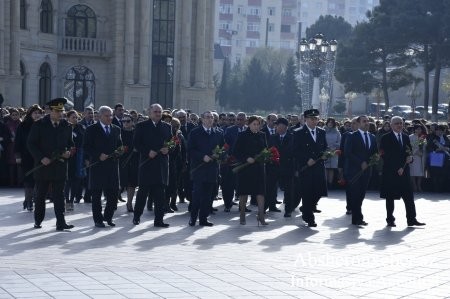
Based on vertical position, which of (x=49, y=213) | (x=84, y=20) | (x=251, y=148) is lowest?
(x=49, y=213)

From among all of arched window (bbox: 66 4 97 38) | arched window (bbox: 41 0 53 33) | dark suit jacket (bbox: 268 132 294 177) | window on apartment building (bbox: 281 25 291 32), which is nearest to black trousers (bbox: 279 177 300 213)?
dark suit jacket (bbox: 268 132 294 177)

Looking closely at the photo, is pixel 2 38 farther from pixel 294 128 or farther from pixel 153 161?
pixel 153 161

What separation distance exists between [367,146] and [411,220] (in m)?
1.55

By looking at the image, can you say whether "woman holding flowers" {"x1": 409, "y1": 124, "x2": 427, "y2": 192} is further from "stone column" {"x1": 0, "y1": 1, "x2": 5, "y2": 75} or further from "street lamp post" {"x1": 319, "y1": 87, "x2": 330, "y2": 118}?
"street lamp post" {"x1": 319, "y1": 87, "x2": 330, "y2": 118}

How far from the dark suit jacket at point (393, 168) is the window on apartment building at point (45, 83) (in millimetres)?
33892

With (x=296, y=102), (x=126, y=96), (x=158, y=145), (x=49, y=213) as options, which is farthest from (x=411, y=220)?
(x=296, y=102)

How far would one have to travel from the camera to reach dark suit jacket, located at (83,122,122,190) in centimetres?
1555

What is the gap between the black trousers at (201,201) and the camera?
16219mm

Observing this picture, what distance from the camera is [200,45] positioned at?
5259cm

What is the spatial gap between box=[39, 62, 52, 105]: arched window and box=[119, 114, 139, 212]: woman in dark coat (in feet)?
100

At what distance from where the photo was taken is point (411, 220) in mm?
16969

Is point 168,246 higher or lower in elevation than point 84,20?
lower

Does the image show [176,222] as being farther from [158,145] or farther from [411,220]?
[411,220]

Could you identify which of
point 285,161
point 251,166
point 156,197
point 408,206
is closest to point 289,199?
point 285,161
